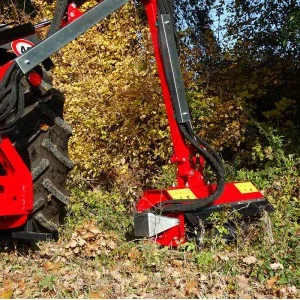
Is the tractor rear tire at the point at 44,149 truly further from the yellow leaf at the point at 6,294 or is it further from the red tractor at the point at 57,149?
the yellow leaf at the point at 6,294

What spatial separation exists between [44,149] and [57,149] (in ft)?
0.36

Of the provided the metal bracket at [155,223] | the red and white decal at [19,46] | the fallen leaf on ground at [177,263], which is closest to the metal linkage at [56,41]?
the red and white decal at [19,46]

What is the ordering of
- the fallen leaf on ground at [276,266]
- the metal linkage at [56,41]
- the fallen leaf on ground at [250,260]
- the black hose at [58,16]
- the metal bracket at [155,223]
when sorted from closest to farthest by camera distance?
1. the fallen leaf on ground at [276,266]
2. the fallen leaf on ground at [250,260]
3. the metal linkage at [56,41]
4. the black hose at [58,16]
5. the metal bracket at [155,223]

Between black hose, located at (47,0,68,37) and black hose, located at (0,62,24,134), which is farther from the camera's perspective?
black hose, located at (47,0,68,37)

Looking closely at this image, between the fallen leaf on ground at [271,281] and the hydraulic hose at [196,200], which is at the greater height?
the hydraulic hose at [196,200]

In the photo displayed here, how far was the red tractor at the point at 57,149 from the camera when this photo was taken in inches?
161

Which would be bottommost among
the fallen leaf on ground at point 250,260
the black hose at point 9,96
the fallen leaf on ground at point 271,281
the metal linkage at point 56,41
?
the fallen leaf on ground at point 271,281

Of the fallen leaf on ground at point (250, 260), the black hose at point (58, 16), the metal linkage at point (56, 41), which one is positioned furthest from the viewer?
the black hose at point (58, 16)

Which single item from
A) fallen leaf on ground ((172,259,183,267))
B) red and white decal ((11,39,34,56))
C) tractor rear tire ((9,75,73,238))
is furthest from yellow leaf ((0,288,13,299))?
red and white decal ((11,39,34,56))

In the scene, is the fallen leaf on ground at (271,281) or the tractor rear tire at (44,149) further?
the tractor rear tire at (44,149)

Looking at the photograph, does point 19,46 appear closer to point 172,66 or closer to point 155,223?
point 172,66

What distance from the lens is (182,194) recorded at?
448 cm

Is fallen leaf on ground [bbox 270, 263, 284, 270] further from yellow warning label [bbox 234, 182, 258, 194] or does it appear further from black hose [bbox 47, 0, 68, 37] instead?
black hose [bbox 47, 0, 68, 37]

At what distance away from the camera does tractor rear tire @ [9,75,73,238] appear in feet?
14.5
